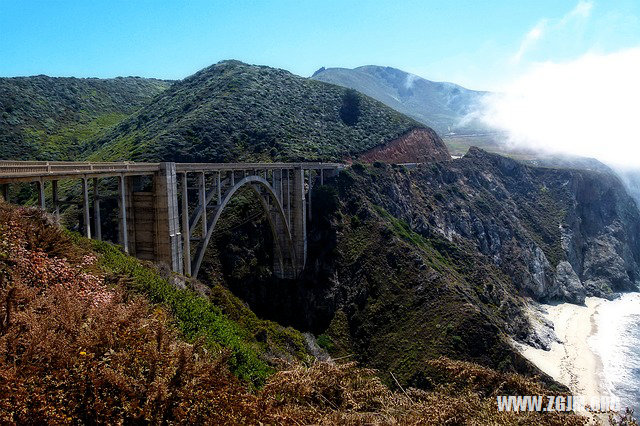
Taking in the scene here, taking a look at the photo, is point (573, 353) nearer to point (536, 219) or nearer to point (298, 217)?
point (298, 217)

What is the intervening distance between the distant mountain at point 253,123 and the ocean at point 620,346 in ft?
104

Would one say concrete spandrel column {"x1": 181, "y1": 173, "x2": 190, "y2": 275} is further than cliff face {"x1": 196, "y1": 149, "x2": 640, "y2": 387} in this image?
No

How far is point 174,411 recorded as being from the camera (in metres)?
5.62

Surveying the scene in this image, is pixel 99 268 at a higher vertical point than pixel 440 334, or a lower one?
higher

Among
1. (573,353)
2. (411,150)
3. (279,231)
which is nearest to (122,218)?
(279,231)

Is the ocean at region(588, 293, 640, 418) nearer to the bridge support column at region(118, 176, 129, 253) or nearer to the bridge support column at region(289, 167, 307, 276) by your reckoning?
the bridge support column at region(289, 167, 307, 276)

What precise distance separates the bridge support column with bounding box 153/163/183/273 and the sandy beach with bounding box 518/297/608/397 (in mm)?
24339

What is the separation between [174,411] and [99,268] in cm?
657

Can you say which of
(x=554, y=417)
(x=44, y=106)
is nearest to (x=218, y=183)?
(x=554, y=417)

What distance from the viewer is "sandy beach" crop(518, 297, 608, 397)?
32.8 meters

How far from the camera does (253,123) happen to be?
5531 centimetres

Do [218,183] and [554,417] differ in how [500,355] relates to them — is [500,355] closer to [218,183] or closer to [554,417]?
[218,183]

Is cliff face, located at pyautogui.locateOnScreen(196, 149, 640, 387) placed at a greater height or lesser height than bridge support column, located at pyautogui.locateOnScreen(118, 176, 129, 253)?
lesser

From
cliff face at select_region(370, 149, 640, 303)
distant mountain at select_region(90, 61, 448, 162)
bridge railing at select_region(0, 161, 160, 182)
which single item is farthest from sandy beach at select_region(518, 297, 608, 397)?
distant mountain at select_region(90, 61, 448, 162)
